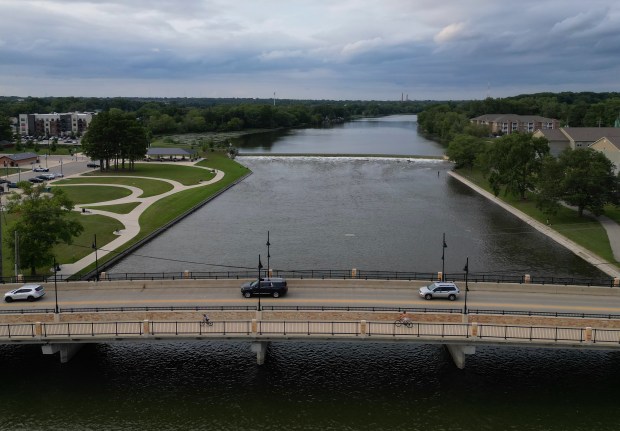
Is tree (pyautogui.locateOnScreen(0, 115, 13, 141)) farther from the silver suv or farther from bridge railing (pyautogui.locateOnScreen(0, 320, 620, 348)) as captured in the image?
the silver suv

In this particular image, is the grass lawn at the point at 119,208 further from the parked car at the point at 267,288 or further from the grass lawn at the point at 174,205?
the parked car at the point at 267,288

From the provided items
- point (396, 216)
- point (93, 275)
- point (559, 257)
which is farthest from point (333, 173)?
point (93, 275)

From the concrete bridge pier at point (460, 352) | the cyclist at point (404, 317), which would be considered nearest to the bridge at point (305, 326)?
the concrete bridge pier at point (460, 352)

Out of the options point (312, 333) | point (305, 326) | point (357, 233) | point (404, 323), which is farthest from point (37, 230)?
point (357, 233)

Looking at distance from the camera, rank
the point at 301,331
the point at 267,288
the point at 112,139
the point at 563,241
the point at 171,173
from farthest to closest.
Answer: the point at 112,139 < the point at 171,173 < the point at 563,241 < the point at 267,288 < the point at 301,331

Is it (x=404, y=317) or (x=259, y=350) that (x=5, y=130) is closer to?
(x=259, y=350)

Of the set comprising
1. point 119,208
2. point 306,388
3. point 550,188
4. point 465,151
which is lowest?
point 306,388

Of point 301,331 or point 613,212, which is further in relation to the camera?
point 613,212
